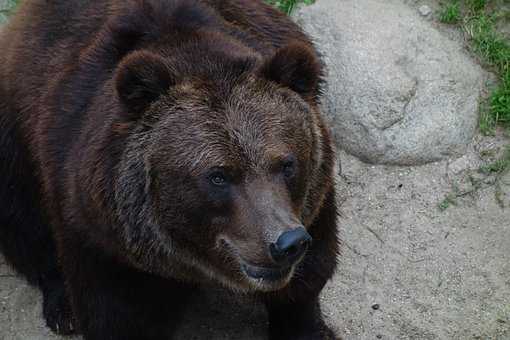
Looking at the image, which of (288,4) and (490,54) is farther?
(288,4)

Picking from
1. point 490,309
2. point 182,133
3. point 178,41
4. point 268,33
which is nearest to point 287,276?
point 182,133

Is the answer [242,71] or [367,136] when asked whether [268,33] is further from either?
[367,136]

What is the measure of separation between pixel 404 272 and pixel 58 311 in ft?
7.52

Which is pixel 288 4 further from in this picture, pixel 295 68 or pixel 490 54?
pixel 295 68

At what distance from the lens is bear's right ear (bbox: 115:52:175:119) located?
4.07 m

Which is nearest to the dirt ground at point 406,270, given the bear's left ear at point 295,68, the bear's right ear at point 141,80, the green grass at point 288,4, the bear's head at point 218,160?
the green grass at point 288,4

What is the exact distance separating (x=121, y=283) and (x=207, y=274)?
0.54 metres

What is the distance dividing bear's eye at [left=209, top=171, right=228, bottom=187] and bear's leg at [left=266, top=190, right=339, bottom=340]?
0.95 meters

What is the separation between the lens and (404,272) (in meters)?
5.96

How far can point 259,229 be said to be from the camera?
3900mm

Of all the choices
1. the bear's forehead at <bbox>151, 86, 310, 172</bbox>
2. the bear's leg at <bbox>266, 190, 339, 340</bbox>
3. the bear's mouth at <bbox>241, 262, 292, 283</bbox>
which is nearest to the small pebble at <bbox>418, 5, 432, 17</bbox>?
the bear's leg at <bbox>266, 190, 339, 340</bbox>

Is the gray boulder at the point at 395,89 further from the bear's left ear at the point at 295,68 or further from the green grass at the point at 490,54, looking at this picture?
the bear's left ear at the point at 295,68

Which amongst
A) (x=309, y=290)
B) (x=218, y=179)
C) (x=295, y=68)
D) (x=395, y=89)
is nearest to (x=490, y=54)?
(x=395, y=89)

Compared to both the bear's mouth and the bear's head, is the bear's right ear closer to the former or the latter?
the bear's head
